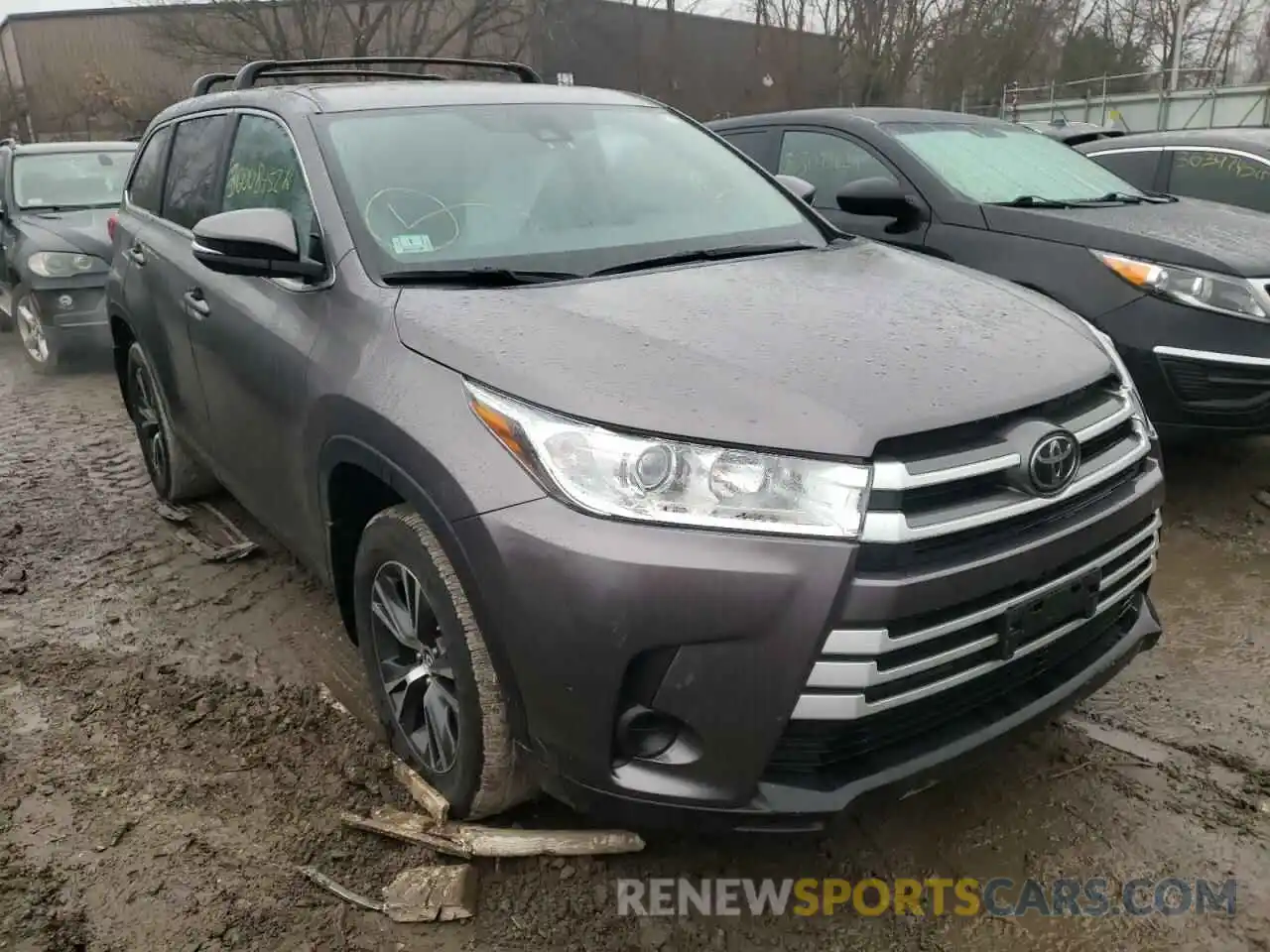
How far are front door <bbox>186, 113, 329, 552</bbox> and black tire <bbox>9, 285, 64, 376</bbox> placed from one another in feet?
16.7

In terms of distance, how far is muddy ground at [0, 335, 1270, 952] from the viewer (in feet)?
7.03

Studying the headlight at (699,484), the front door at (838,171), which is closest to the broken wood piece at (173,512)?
the headlight at (699,484)

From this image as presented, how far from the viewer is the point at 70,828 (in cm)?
250

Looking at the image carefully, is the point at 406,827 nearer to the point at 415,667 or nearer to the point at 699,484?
the point at 415,667

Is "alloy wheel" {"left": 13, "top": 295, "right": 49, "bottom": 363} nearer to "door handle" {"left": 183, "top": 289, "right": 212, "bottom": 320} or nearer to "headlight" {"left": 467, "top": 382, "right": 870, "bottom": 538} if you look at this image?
"door handle" {"left": 183, "top": 289, "right": 212, "bottom": 320}

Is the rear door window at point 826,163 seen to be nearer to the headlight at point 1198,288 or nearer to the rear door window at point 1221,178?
the headlight at point 1198,288

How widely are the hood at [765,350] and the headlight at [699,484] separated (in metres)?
0.03

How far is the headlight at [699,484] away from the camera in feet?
5.83

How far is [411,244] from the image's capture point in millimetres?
A: 2564

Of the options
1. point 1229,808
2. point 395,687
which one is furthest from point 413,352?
point 1229,808

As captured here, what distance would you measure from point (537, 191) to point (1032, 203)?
283cm

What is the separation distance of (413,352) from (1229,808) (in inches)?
89.7

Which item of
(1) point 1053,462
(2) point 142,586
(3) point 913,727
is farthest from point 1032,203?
(2) point 142,586

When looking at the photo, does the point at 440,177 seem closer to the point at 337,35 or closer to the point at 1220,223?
the point at 1220,223
